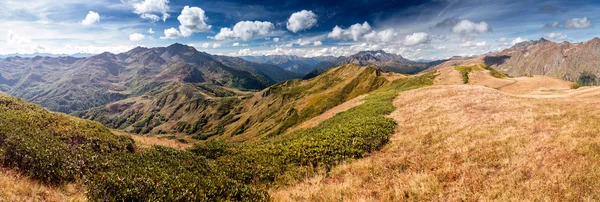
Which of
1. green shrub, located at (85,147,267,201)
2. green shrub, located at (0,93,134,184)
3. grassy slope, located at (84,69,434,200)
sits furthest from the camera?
green shrub, located at (0,93,134,184)

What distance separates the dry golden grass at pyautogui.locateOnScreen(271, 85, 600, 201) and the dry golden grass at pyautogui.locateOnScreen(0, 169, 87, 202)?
8.07 metres

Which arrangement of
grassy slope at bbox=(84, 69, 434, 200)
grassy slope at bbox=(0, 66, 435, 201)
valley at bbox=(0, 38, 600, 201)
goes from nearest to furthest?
grassy slope at bbox=(84, 69, 434, 200) < grassy slope at bbox=(0, 66, 435, 201) < valley at bbox=(0, 38, 600, 201)

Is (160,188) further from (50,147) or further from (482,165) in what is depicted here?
(482,165)

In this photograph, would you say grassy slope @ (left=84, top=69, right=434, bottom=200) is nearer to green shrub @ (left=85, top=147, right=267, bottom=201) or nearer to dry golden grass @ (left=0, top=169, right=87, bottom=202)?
green shrub @ (left=85, top=147, right=267, bottom=201)

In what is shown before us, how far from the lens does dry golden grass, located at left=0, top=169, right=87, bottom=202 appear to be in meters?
8.51

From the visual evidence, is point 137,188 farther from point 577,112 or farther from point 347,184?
point 577,112

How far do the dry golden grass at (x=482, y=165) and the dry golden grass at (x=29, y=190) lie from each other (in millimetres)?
8072

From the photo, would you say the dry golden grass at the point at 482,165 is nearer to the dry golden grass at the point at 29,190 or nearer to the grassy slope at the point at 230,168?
the grassy slope at the point at 230,168

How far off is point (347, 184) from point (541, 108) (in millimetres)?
22486

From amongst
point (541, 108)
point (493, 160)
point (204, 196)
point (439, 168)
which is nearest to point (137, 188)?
point (204, 196)

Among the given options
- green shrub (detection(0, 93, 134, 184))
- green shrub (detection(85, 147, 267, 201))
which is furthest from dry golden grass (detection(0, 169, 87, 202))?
green shrub (detection(85, 147, 267, 201))

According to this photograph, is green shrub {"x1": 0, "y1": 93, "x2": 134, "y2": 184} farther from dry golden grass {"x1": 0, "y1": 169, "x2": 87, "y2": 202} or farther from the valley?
dry golden grass {"x1": 0, "y1": 169, "x2": 87, "y2": 202}

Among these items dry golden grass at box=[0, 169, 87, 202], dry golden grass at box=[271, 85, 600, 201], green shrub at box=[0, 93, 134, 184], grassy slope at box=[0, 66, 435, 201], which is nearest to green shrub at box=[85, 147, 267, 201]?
grassy slope at box=[0, 66, 435, 201]

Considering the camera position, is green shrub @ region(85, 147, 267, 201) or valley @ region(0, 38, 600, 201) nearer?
green shrub @ region(85, 147, 267, 201)
